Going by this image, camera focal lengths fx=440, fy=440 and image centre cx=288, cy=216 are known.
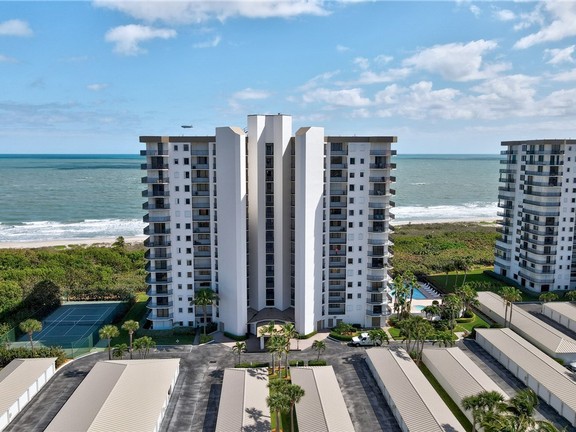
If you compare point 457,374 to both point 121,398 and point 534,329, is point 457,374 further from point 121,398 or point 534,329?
point 121,398

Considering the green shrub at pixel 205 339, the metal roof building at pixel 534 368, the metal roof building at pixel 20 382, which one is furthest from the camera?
the green shrub at pixel 205 339

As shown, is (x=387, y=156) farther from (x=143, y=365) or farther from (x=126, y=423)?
(x=126, y=423)

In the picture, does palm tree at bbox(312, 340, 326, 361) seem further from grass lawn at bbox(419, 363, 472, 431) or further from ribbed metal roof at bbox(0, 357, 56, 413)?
ribbed metal roof at bbox(0, 357, 56, 413)

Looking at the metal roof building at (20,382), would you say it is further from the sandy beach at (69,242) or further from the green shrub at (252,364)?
the sandy beach at (69,242)

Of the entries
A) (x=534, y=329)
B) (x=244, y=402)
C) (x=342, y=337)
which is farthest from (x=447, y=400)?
(x=534, y=329)

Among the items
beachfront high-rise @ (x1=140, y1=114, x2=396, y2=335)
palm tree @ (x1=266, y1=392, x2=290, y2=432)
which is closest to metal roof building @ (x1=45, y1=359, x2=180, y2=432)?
palm tree @ (x1=266, y1=392, x2=290, y2=432)

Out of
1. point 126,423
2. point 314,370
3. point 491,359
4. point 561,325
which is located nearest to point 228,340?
point 314,370

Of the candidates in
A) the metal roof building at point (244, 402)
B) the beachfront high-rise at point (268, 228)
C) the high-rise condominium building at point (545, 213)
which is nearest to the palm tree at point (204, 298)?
the beachfront high-rise at point (268, 228)
